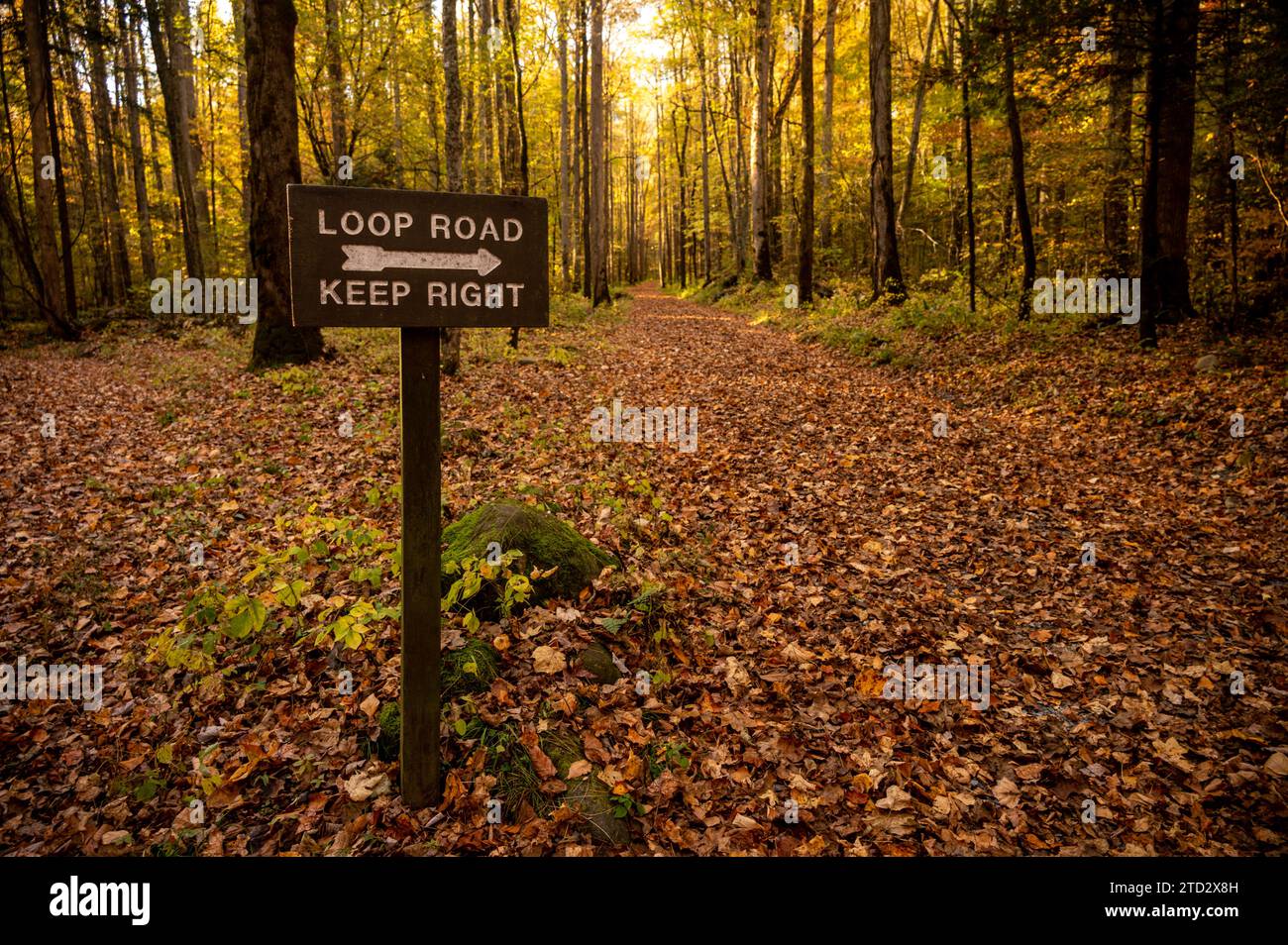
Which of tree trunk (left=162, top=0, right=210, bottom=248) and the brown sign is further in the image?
tree trunk (left=162, top=0, right=210, bottom=248)

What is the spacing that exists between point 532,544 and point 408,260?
9.00 ft

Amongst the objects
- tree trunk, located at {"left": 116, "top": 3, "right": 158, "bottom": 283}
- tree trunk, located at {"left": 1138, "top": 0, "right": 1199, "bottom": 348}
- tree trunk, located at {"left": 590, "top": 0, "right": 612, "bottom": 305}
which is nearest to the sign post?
tree trunk, located at {"left": 1138, "top": 0, "right": 1199, "bottom": 348}

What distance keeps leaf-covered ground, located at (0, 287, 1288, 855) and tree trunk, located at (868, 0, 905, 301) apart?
886 cm

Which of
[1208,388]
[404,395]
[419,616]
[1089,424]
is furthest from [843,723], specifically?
[1208,388]

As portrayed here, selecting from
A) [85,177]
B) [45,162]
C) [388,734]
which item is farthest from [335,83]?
[388,734]

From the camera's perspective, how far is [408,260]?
2.85m

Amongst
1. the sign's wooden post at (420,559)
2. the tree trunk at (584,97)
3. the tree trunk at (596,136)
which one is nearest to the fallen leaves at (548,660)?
the sign's wooden post at (420,559)

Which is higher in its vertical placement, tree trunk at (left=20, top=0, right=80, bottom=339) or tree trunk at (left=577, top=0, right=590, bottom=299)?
tree trunk at (left=577, top=0, right=590, bottom=299)

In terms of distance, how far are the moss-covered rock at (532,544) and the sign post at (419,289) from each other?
167 cm

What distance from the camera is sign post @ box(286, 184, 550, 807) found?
8.93 ft

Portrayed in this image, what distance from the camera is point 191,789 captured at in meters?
3.59

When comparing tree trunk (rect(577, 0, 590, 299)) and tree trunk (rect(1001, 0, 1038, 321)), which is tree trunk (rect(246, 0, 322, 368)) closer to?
tree trunk (rect(577, 0, 590, 299))

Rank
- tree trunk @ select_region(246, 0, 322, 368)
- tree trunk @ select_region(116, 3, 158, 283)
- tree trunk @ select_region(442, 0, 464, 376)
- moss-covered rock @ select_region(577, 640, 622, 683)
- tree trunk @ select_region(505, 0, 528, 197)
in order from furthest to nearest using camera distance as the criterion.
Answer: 1. tree trunk @ select_region(116, 3, 158, 283)
2. tree trunk @ select_region(505, 0, 528, 197)
3. tree trunk @ select_region(246, 0, 322, 368)
4. tree trunk @ select_region(442, 0, 464, 376)
5. moss-covered rock @ select_region(577, 640, 622, 683)
